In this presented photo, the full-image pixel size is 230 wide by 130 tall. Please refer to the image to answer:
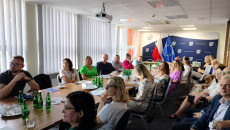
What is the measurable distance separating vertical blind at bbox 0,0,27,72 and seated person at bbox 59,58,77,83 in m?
1.36

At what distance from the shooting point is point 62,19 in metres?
5.12

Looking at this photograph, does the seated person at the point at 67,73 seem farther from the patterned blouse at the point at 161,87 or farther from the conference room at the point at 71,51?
the patterned blouse at the point at 161,87

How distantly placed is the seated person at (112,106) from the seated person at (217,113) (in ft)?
3.08

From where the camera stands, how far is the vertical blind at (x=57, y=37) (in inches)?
182

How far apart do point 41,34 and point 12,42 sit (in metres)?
0.80

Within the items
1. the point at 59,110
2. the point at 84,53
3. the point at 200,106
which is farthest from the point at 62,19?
the point at 200,106

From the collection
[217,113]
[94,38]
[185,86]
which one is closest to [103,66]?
[94,38]

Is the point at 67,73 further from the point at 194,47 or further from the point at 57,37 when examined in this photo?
the point at 194,47

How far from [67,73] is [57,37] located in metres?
1.90

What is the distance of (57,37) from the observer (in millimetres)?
4988

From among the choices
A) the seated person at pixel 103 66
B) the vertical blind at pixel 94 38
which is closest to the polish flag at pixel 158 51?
the vertical blind at pixel 94 38

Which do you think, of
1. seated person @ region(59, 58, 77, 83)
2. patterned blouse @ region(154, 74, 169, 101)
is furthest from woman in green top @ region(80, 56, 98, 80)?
patterned blouse @ region(154, 74, 169, 101)

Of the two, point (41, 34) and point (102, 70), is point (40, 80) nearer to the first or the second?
point (41, 34)

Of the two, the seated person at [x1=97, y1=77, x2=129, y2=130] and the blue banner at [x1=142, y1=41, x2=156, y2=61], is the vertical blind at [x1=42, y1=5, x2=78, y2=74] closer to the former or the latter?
the seated person at [x1=97, y1=77, x2=129, y2=130]
